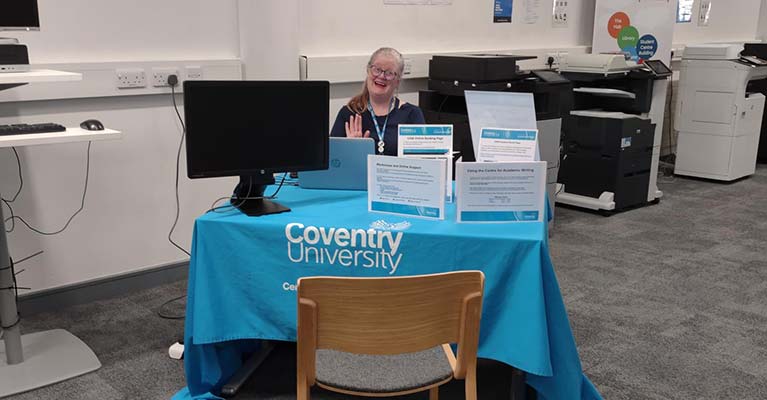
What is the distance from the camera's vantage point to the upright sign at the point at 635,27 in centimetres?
523

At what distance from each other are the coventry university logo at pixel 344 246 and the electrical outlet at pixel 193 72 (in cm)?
154

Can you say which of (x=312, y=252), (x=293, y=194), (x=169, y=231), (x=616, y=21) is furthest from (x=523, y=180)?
(x=616, y=21)

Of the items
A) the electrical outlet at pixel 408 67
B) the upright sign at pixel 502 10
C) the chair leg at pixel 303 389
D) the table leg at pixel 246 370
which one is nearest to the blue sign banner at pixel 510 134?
the chair leg at pixel 303 389

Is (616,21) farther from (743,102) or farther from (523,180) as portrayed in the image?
(523,180)

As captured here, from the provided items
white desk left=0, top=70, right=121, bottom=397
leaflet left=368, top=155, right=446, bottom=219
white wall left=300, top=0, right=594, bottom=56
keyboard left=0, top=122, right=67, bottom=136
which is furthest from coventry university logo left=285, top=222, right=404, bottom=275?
white wall left=300, top=0, right=594, bottom=56

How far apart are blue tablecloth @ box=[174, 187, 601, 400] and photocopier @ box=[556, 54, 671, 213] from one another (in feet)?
9.14

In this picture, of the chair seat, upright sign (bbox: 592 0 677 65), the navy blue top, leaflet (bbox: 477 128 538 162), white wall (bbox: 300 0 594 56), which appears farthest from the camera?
upright sign (bbox: 592 0 677 65)

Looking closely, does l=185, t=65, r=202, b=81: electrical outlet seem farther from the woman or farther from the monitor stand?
the monitor stand

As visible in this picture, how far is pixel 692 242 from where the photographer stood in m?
4.23

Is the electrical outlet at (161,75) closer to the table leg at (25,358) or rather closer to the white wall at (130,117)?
the white wall at (130,117)

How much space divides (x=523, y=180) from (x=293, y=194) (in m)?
0.89

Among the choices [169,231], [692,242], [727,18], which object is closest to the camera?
[169,231]

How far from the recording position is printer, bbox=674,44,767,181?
558 cm

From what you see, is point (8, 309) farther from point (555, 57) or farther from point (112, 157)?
point (555, 57)
